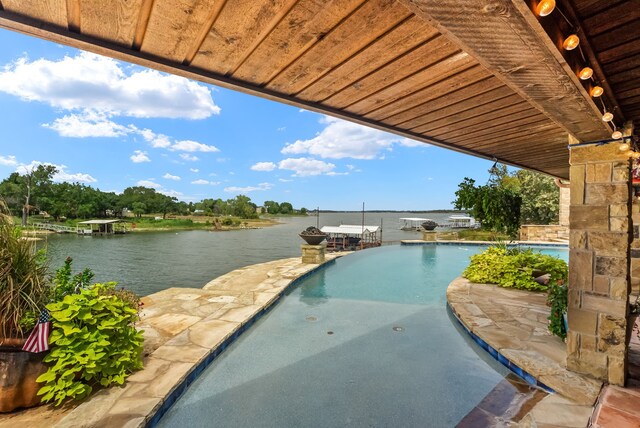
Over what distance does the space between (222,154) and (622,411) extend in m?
55.3

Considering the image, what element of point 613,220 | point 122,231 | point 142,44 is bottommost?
point 122,231

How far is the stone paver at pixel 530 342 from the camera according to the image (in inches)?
86.2

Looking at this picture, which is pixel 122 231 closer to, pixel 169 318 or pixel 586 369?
pixel 169 318

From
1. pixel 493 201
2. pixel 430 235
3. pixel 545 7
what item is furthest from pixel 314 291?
pixel 430 235

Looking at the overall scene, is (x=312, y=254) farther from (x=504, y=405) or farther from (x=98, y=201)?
(x=98, y=201)

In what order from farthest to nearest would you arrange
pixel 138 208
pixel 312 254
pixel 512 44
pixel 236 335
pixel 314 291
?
pixel 138 208 → pixel 312 254 → pixel 314 291 → pixel 236 335 → pixel 512 44

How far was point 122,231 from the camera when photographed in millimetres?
39031

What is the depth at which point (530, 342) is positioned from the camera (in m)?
3.27

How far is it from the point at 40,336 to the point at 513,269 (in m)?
7.10

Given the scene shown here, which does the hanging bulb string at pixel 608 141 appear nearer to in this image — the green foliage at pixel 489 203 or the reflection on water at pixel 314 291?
the green foliage at pixel 489 203

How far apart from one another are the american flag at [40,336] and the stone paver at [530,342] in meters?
3.56

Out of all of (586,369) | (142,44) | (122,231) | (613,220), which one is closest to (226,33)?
(142,44)

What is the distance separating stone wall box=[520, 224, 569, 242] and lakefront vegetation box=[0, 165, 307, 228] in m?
31.6

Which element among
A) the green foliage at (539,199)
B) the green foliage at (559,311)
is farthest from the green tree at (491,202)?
the green foliage at (539,199)
